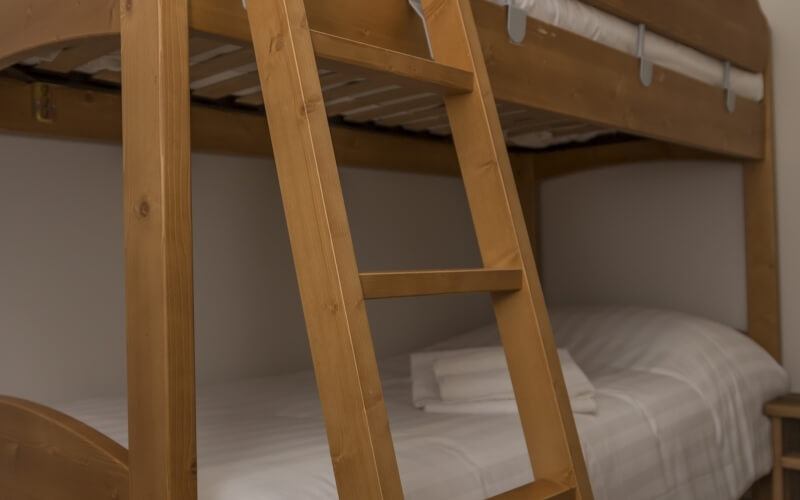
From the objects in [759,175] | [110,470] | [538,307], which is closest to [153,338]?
[110,470]

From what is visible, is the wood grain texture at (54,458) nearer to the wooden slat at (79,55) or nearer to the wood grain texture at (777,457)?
the wooden slat at (79,55)

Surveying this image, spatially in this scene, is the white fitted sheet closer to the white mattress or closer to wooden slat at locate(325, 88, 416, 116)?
wooden slat at locate(325, 88, 416, 116)

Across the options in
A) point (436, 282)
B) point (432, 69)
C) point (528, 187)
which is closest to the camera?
point (436, 282)

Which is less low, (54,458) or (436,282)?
(436,282)

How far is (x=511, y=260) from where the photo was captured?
4.15 ft

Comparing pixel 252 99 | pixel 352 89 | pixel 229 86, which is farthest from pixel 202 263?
pixel 352 89

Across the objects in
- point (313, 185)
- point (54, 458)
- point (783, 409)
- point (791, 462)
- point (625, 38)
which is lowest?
point (791, 462)

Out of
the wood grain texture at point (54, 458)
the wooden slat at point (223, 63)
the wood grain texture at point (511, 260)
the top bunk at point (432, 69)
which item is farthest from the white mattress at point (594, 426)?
the wooden slat at point (223, 63)

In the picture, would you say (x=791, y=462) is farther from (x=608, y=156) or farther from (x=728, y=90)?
(x=608, y=156)

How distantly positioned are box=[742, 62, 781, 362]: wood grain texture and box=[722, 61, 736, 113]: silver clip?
369mm

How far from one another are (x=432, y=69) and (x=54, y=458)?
85 cm

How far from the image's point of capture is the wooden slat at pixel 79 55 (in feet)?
5.41

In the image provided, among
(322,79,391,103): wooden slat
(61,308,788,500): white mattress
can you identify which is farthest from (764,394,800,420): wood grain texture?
(322,79,391,103): wooden slat

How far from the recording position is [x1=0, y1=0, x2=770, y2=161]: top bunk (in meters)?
1.24
